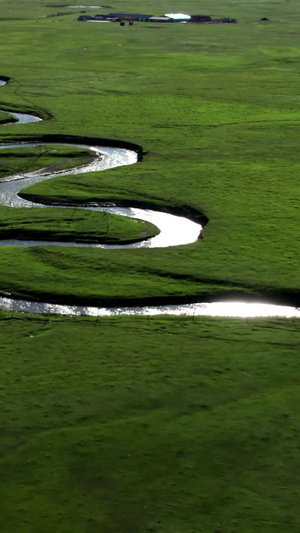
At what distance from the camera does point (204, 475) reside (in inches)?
808

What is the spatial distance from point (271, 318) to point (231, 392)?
5.47 meters

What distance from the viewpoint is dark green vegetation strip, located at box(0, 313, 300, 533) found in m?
19.4

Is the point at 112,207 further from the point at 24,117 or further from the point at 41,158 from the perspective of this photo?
the point at 24,117

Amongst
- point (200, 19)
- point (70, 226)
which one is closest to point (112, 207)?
point (70, 226)

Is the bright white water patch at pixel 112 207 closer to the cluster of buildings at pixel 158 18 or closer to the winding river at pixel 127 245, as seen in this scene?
the winding river at pixel 127 245

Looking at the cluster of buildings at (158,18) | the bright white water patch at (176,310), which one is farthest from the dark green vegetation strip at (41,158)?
the cluster of buildings at (158,18)

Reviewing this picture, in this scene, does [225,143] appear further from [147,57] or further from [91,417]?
[147,57]

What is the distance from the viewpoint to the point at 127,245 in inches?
1414

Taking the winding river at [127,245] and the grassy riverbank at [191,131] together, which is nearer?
the winding river at [127,245]

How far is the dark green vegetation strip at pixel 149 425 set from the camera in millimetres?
19375

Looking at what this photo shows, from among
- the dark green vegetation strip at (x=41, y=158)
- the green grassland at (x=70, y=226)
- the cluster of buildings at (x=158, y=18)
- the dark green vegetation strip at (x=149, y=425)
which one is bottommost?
the dark green vegetation strip at (x=149, y=425)

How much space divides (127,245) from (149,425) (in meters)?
14.4

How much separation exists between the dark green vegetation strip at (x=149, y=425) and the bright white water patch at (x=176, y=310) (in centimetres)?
67

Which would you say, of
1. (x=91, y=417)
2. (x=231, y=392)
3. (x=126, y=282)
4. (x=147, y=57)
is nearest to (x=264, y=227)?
(x=126, y=282)
